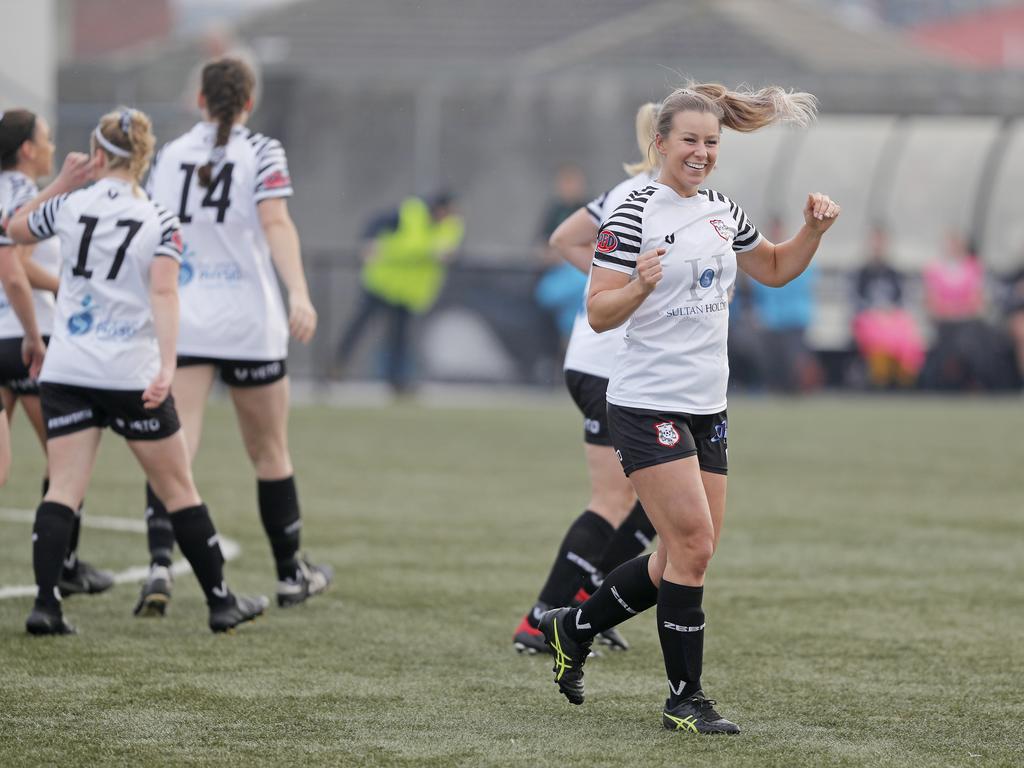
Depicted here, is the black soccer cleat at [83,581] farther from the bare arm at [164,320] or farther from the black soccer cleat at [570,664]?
the black soccer cleat at [570,664]

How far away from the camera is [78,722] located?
4.90 meters

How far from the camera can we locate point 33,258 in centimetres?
678

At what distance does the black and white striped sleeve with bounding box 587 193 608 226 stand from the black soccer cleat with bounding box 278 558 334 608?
2024 mm

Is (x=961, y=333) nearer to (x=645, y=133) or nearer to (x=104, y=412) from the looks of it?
(x=645, y=133)

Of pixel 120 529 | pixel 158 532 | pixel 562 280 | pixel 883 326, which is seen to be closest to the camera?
pixel 158 532

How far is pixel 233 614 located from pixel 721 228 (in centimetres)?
247

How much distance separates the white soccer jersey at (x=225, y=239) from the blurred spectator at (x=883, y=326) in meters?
13.1

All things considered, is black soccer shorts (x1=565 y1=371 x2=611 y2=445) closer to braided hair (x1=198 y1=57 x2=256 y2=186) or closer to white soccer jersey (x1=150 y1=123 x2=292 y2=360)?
white soccer jersey (x1=150 y1=123 x2=292 y2=360)

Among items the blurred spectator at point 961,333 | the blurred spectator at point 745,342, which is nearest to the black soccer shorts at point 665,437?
the blurred spectator at point 745,342

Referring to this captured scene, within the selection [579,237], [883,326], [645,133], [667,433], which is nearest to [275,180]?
[579,237]

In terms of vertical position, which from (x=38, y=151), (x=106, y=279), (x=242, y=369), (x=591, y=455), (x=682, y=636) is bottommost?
(x=682, y=636)

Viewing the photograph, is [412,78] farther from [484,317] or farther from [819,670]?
[819,670]

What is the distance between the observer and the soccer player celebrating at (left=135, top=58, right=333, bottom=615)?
21.8ft

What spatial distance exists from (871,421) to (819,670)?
1066 cm
